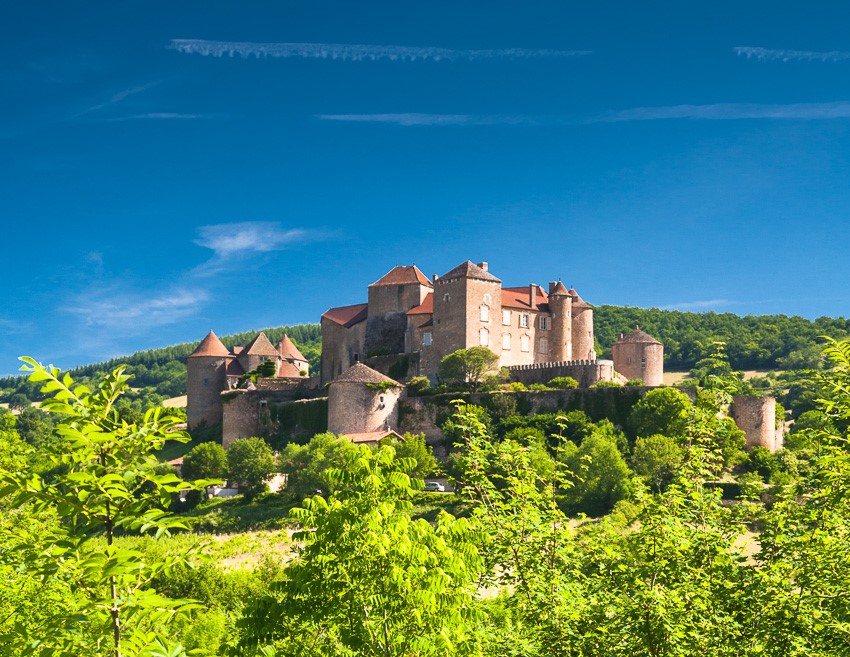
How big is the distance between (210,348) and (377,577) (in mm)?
72953

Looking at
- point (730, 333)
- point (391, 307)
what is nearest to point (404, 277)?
point (391, 307)

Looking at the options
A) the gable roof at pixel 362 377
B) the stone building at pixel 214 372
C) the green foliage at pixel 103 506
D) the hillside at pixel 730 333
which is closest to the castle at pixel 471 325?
the gable roof at pixel 362 377

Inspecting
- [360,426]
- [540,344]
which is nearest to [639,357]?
[540,344]

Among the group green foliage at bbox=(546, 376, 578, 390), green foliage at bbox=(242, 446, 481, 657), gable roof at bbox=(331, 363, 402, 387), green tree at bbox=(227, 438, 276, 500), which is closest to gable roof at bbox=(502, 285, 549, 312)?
green foliage at bbox=(546, 376, 578, 390)

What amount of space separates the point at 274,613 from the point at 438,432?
172ft

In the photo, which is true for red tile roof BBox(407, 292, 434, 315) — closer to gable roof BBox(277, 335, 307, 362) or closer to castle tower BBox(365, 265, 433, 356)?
castle tower BBox(365, 265, 433, 356)

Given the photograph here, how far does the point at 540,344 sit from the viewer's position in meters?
69.8

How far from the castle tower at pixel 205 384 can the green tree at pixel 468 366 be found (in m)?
23.2

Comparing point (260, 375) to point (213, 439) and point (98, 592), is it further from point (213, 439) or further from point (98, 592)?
point (98, 592)

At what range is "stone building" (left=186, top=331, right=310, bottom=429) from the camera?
7919 cm

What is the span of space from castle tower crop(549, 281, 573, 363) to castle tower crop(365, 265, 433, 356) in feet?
34.1

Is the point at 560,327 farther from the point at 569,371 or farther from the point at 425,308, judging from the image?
the point at 425,308

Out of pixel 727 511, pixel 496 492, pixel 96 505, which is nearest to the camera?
pixel 96 505

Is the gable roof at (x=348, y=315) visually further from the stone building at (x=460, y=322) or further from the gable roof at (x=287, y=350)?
the gable roof at (x=287, y=350)
